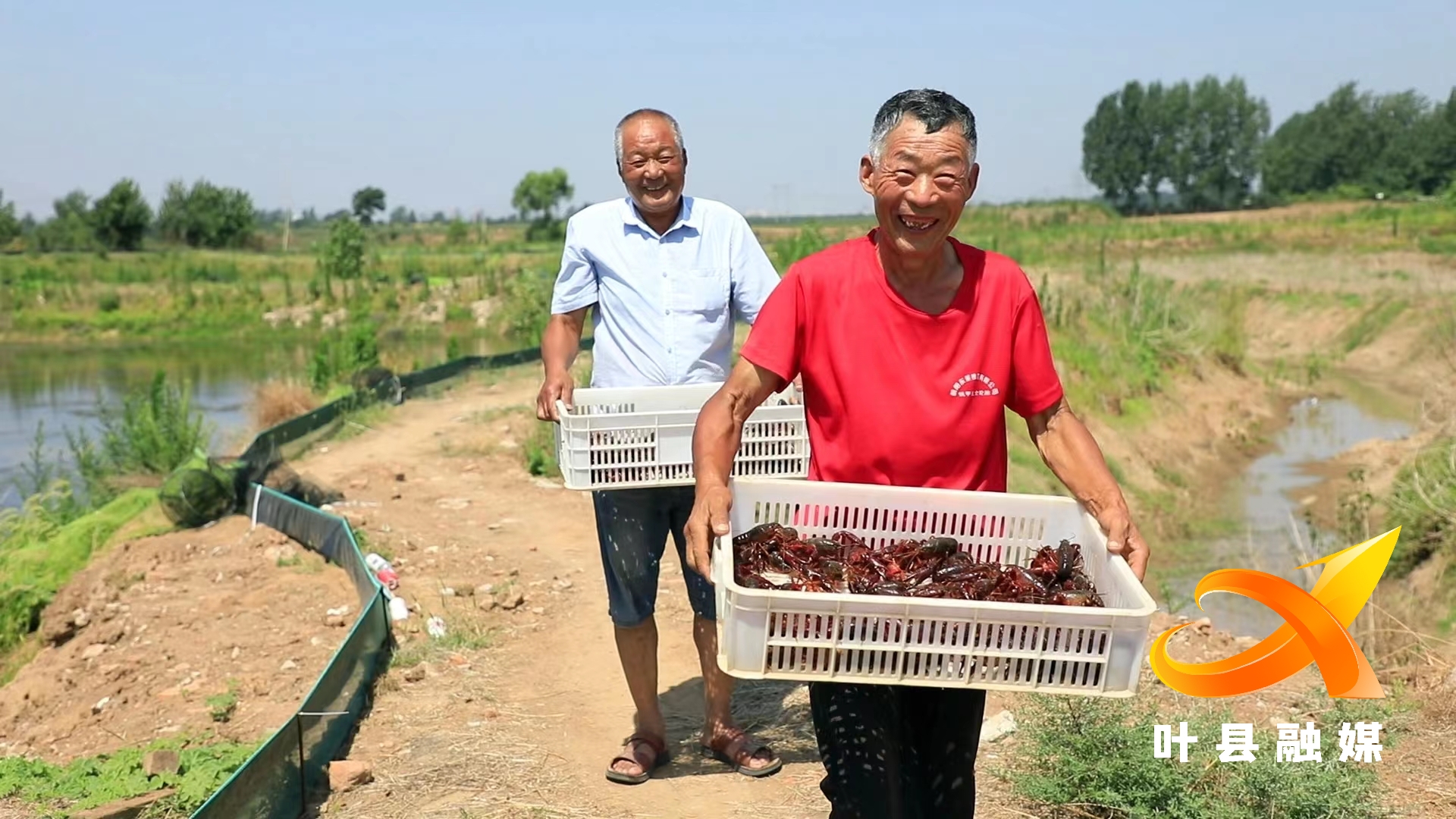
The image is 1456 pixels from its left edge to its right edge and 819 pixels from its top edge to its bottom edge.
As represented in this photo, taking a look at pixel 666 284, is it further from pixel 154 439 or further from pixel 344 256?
pixel 344 256

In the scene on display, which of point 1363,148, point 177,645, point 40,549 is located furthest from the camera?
point 1363,148

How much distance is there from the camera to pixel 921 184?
2.59 meters

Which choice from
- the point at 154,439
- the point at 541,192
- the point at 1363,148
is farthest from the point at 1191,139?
the point at 154,439

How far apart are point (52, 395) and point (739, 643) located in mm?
22722

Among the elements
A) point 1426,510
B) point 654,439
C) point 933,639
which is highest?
point 654,439

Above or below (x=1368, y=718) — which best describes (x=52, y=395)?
below

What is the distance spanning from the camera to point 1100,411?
1524cm

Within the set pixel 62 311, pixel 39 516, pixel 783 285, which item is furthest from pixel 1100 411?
pixel 62 311

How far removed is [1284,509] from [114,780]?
11937mm

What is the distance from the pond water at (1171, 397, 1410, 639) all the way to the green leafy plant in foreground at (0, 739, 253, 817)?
529 cm

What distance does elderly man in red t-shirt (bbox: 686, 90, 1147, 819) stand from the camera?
103 inches

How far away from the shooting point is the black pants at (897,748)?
260 centimetres

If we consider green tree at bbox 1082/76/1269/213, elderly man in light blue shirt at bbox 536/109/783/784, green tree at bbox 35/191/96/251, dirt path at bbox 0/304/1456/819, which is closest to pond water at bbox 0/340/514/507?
dirt path at bbox 0/304/1456/819

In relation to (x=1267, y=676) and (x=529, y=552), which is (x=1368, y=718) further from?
(x=529, y=552)
